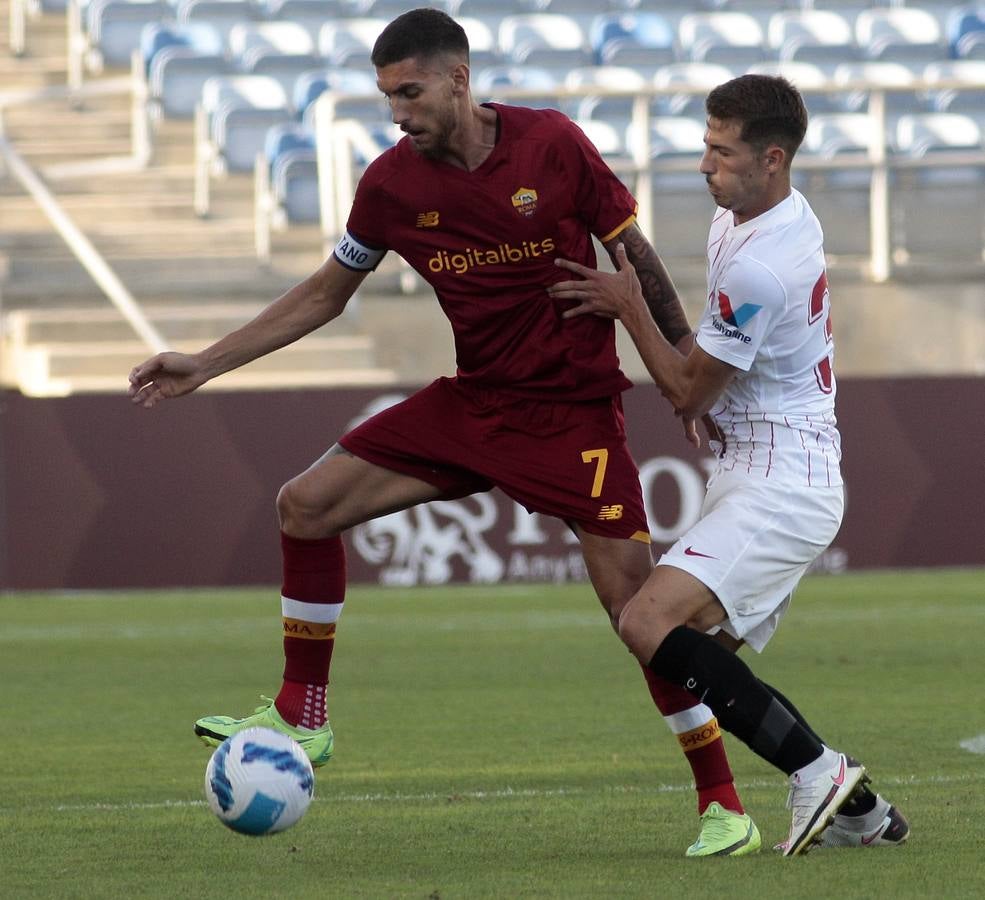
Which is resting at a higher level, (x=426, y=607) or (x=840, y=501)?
(x=840, y=501)

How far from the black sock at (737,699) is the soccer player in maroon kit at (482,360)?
311 millimetres

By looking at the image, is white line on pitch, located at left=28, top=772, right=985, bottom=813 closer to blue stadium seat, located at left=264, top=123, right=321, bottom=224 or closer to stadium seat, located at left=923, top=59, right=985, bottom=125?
stadium seat, located at left=923, top=59, right=985, bottom=125

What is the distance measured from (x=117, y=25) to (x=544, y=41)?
4094 mm

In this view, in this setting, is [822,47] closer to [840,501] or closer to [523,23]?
[523,23]

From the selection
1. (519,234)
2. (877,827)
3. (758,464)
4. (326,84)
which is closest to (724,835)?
(877,827)

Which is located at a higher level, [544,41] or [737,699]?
[544,41]

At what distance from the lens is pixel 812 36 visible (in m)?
18.4

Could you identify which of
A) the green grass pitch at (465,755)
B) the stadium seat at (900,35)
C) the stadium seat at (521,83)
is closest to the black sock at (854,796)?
the green grass pitch at (465,755)

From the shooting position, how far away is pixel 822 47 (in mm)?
18000

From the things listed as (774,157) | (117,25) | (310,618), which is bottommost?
(310,618)

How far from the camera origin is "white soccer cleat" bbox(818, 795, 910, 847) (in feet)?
15.7

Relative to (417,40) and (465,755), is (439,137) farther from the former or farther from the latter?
(465,755)

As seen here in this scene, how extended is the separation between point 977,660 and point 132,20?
1225 centimetres

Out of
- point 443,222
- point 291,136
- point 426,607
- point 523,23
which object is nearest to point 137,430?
point 426,607
